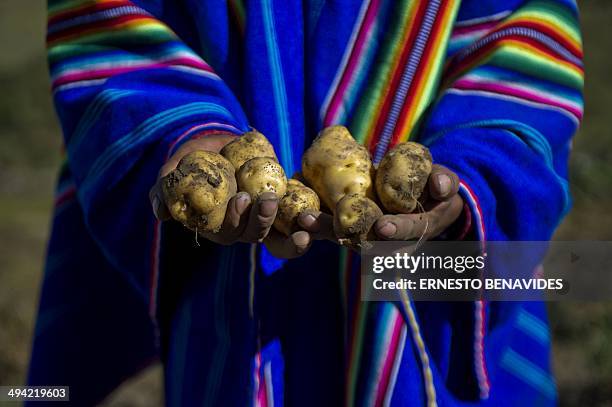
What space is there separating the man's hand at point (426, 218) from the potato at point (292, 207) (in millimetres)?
33

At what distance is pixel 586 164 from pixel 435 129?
409 centimetres

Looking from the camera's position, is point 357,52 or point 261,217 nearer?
point 261,217

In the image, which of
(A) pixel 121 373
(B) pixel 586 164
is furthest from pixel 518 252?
(B) pixel 586 164

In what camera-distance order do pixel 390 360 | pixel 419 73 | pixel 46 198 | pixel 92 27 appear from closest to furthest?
pixel 390 360 < pixel 419 73 < pixel 92 27 < pixel 46 198

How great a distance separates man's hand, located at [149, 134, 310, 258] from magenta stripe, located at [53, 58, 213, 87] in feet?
0.76

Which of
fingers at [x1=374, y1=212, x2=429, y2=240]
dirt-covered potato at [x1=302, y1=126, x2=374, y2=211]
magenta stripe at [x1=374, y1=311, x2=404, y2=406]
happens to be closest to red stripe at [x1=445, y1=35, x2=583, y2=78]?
dirt-covered potato at [x1=302, y1=126, x2=374, y2=211]

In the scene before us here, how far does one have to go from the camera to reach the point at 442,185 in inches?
51.6

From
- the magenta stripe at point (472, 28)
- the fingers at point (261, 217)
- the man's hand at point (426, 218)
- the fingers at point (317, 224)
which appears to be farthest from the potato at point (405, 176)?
the magenta stripe at point (472, 28)

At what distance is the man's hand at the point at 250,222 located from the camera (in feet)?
4.08

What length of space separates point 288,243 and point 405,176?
0.24 metres

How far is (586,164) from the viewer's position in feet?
17.2

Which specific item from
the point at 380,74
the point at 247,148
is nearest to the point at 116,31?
the point at 247,148

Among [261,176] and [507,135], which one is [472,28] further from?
[261,176]

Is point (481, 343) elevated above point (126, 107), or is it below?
below
